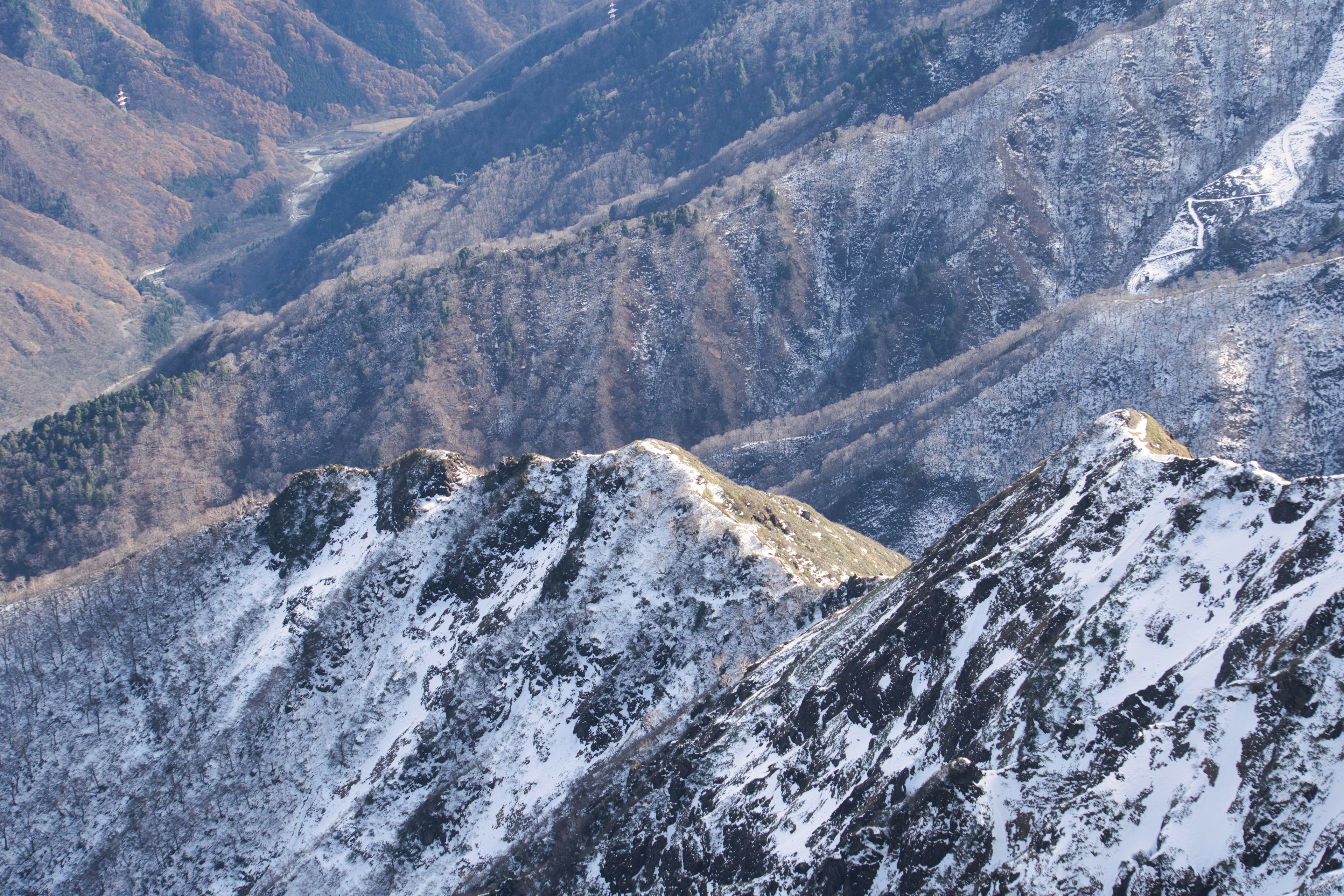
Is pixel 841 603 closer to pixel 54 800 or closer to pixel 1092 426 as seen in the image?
pixel 1092 426

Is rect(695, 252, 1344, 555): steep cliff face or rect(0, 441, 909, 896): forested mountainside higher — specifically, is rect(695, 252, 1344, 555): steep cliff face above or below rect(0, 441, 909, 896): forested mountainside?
below

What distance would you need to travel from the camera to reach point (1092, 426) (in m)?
58.8

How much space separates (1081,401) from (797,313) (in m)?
69.1

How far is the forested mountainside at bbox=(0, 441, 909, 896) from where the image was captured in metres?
70.0

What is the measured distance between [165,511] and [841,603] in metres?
160

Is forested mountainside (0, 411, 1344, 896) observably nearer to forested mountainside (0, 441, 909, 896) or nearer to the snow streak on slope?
forested mountainside (0, 441, 909, 896)

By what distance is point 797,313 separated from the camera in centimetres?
18875

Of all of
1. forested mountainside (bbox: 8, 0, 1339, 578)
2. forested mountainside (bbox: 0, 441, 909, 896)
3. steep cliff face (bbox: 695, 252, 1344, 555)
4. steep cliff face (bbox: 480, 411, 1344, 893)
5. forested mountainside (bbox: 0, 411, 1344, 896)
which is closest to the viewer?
steep cliff face (bbox: 480, 411, 1344, 893)

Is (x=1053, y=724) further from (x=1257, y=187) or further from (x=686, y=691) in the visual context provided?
(x=1257, y=187)

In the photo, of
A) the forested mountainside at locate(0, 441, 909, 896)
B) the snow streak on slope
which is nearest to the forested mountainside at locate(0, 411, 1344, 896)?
the forested mountainside at locate(0, 441, 909, 896)

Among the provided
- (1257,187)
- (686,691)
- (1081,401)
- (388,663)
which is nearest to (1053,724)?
(686,691)

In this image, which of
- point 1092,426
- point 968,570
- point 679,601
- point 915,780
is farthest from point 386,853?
Result: point 1092,426

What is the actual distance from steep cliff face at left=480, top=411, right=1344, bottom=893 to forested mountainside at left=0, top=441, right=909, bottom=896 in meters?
7.79

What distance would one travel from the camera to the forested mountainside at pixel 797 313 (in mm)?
170625
